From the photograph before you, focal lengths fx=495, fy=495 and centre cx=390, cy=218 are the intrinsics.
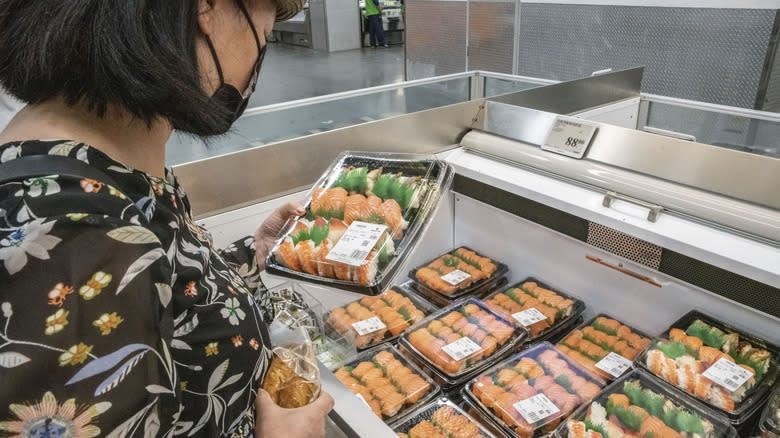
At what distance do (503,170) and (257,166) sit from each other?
859 mm

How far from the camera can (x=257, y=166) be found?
5.34ft

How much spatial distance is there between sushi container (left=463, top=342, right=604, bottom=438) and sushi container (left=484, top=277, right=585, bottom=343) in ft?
0.43

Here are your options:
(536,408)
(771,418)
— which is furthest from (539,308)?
(771,418)

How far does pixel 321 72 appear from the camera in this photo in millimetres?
10070

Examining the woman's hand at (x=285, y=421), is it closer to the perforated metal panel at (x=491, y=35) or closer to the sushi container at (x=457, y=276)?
the sushi container at (x=457, y=276)

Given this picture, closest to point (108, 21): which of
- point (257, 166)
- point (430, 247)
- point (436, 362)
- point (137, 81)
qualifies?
point (137, 81)

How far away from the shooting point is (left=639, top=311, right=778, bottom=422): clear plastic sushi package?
123 centimetres

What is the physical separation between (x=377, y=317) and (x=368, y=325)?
62mm

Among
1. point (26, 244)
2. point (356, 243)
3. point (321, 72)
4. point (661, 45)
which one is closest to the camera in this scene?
point (26, 244)

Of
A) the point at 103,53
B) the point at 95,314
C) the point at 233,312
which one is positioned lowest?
the point at 233,312

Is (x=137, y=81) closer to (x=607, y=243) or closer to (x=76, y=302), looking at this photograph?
(x=76, y=302)

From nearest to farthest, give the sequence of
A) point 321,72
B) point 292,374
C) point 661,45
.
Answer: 1. point 292,374
2. point 661,45
3. point 321,72

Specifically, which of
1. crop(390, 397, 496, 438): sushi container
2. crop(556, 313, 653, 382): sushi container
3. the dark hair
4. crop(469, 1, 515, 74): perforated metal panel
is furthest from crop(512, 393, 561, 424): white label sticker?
crop(469, 1, 515, 74): perforated metal panel

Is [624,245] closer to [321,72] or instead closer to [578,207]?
[578,207]
